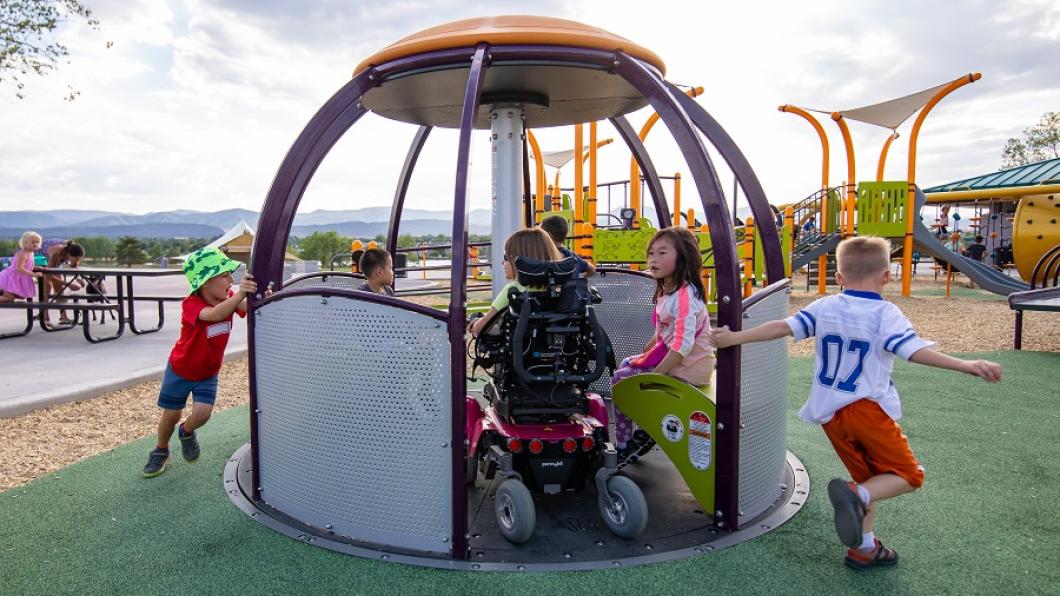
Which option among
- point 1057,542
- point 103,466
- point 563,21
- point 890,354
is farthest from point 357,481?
point 1057,542

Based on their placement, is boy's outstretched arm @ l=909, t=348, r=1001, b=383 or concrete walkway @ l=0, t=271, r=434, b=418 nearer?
boy's outstretched arm @ l=909, t=348, r=1001, b=383

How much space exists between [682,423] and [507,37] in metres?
2.20

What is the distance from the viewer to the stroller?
3.14 metres

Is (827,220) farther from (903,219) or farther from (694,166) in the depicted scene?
(694,166)

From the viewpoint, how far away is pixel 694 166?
10.8 ft

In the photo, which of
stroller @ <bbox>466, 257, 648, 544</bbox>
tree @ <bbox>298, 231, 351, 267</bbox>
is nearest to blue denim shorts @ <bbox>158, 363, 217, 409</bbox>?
stroller @ <bbox>466, 257, 648, 544</bbox>

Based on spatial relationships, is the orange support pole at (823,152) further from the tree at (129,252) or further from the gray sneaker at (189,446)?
the tree at (129,252)

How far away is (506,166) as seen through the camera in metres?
4.91

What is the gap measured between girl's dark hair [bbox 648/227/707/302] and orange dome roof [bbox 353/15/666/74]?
3.53 feet

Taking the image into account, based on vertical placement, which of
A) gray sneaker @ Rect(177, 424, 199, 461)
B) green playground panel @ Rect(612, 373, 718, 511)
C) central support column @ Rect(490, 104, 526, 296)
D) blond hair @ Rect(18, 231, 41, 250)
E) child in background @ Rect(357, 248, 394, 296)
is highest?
central support column @ Rect(490, 104, 526, 296)

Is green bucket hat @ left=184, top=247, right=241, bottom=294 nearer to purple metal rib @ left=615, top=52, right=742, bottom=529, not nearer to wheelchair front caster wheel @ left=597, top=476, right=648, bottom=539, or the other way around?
wheelchair front caster wheel @ left=597, top=476, right=648, bottom=539

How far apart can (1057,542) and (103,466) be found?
17.2 feet

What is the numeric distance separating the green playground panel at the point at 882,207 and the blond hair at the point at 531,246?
14.3 metres

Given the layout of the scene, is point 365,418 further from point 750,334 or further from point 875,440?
point 875,440
